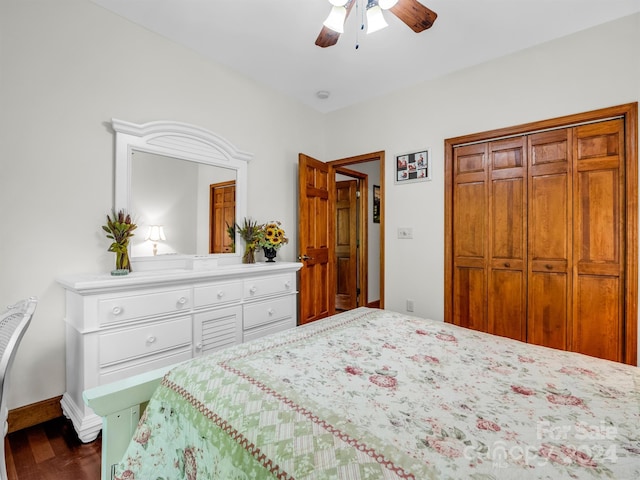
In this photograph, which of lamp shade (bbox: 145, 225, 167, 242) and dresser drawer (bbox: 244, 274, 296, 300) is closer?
lamp shade (bbox: 145, 225, 167, 242)

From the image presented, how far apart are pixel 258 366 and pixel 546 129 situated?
9.86 feet

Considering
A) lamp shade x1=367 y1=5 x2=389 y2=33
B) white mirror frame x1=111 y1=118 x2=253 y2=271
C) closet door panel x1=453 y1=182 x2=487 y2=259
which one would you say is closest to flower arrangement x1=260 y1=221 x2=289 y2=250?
white mirror frame x1=111 y1=118 x2=253 y2=271

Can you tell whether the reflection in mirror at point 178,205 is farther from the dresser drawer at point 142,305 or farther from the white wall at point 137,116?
the dresser drawer at point 142,305

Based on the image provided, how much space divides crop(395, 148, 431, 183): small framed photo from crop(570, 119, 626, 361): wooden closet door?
1220 mm

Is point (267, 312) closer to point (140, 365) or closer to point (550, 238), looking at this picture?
point (140, 365)

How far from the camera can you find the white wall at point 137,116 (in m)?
1.96

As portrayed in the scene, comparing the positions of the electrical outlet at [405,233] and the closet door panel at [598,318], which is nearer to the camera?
the closet door panel at [598,318]

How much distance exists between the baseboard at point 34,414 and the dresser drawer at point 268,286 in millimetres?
1406

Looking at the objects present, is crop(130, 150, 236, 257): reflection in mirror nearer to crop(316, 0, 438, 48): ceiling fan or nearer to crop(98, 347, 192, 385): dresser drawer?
crop(98, 347, 192, 385): dresser drawer

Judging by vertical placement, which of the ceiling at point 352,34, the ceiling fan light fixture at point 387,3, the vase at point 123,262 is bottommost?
the vase at point 123,262

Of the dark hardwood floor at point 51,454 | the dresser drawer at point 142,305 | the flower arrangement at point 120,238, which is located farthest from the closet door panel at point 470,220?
the dark hardwood floor at point 51,454

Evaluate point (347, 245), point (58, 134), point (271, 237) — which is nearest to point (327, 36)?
point (271, 237)

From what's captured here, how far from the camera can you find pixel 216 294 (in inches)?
95.5

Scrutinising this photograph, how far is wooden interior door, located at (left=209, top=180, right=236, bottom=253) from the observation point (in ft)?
9.61
